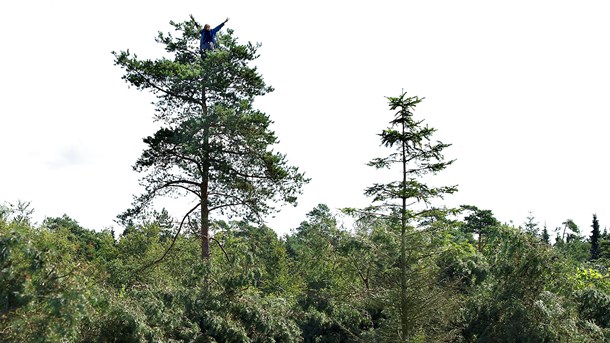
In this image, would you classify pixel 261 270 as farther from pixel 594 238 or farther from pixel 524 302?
pixel 594 238

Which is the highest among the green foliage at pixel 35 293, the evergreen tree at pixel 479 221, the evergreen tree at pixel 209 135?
the evergreen tree at pixel 479 221

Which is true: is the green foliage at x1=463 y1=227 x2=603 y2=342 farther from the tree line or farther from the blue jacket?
the blue jacket

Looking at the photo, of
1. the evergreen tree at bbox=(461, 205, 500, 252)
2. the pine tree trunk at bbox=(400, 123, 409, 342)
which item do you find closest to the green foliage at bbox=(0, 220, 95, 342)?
the pine tree trunk at bbox=(400, 123, 409, 342)

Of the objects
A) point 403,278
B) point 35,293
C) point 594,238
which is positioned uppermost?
point 594,238

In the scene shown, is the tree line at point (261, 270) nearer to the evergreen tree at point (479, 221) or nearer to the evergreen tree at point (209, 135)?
the evergreen tree at point (209, 135)

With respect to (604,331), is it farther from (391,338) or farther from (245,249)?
(245,249)

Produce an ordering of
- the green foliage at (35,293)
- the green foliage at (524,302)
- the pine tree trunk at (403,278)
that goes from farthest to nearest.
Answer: the green foliage at (524,302)
the pine tree trunk at (403,278)
the green foliage at (35,293)

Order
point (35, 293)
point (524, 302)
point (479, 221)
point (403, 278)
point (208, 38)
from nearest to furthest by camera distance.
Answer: point (35, 293) → point (403, 278) → point (524, 302) → point (208, 38) → point (479, 221)

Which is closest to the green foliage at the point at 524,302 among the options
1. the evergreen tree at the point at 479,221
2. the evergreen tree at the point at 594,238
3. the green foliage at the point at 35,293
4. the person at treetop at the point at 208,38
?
the person at treetop at the point at 208,38

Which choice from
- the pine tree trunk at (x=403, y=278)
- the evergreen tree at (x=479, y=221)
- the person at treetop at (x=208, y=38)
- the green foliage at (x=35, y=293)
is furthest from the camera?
the evergreen tree at (x=479, y=221)

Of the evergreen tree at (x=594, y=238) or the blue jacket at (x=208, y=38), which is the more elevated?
the evergreen tree at (x=594, y=238)

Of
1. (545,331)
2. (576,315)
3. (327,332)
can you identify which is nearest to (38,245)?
(327,332)

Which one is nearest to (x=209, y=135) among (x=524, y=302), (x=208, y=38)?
(x=208, y=38)

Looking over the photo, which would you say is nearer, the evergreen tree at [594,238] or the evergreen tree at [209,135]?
the evergreen tree at [209,135]
